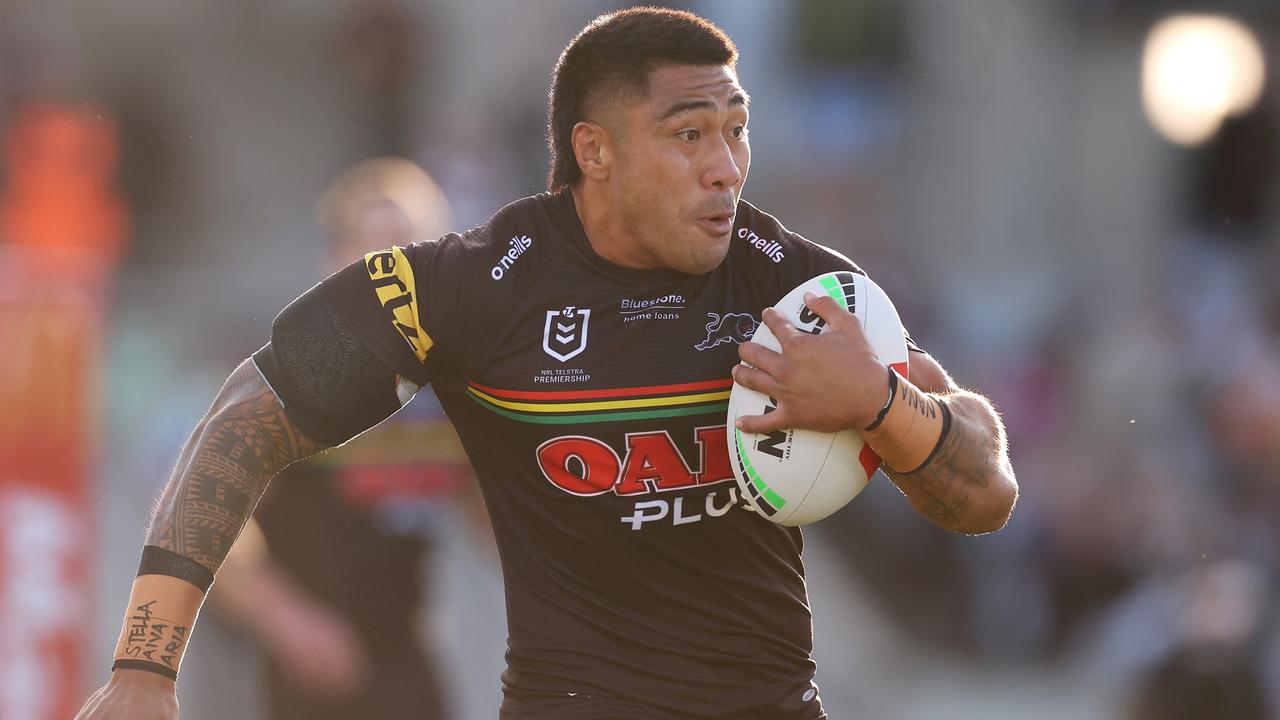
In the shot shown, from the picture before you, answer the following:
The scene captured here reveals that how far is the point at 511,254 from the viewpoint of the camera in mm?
4320

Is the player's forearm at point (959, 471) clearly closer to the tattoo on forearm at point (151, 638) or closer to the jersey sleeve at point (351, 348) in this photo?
the jersey sleeve at point (351, 348)

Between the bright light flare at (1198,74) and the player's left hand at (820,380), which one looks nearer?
the player's left hand at (820,380)

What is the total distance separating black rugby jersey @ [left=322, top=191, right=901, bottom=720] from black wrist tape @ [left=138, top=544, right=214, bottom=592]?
0.70m

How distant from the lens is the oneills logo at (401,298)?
165 inches

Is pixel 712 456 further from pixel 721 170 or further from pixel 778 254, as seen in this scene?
pixel 721 170

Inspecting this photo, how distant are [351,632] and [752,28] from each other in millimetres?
10515

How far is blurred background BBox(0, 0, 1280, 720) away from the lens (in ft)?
26.7

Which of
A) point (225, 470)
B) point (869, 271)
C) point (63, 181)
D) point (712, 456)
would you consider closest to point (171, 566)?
point (225, 470)

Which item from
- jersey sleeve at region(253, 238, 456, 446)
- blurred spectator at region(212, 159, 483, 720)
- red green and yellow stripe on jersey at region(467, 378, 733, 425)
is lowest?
blurred spectator at region(212, 159, 483, 720)

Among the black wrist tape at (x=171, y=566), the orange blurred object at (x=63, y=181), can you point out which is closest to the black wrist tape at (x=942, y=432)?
the black wrist tape at (x=171, y=566)

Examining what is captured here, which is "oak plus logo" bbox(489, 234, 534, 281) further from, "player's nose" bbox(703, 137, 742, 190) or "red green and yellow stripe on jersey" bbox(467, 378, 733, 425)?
"player's nose" bbox(703, 137, 742, 190)

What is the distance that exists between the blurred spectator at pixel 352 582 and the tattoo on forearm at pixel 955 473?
3122mm

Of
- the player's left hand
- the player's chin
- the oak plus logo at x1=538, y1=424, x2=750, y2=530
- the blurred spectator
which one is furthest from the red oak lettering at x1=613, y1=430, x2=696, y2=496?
the blurred spectator

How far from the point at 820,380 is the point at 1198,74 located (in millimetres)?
13357
